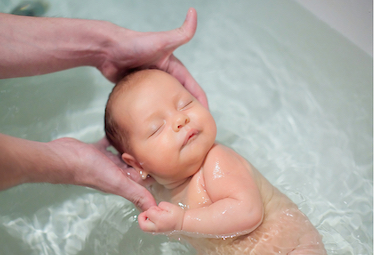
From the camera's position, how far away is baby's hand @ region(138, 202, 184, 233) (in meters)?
1.11

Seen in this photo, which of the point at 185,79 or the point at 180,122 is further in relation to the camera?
the point at 185,79

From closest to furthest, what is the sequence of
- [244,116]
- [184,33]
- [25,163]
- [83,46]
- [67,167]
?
[25,163] < [67,167] < [184,33] < [83,46] < [244,116]

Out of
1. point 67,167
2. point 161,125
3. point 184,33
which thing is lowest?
point 67,167

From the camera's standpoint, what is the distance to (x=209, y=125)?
1.22 metres

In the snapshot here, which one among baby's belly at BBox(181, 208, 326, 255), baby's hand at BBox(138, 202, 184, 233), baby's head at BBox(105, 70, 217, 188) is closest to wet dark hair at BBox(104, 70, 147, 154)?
baby's head at BBox(105, 70, 217, 188)

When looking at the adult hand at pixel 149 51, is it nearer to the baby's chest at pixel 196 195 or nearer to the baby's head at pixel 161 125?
the baby's head at pixel 161 125

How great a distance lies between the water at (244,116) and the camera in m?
1.47

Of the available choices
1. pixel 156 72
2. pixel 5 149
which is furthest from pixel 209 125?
pixel 5 149

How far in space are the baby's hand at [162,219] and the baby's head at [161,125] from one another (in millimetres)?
139

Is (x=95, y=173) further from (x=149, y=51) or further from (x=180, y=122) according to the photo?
(x=149, y=51)

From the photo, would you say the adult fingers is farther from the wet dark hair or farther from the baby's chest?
the baby's chest

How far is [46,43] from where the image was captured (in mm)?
1438

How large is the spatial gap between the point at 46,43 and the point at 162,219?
2.93 ft

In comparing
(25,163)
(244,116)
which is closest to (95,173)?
(25,163)
